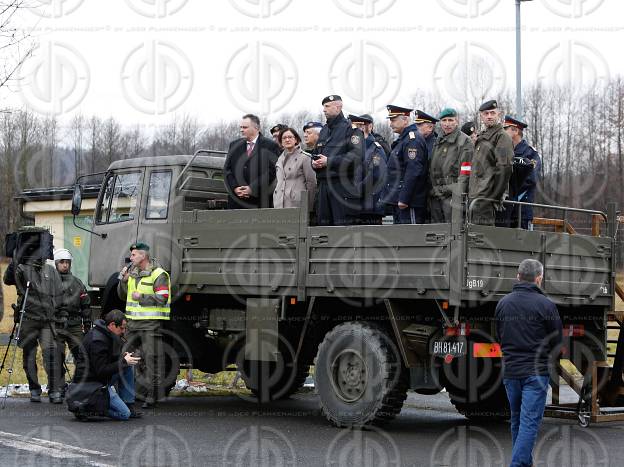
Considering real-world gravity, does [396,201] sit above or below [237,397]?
above

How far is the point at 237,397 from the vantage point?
1412cm

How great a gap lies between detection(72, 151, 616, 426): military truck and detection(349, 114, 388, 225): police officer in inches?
27.0

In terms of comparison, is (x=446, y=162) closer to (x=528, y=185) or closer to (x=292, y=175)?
(x=528, y=185)

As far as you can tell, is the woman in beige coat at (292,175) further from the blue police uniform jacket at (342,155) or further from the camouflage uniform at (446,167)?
the camouflage uniform at (446,167)

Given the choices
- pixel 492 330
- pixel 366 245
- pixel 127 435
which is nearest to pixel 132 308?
pixel 127 435

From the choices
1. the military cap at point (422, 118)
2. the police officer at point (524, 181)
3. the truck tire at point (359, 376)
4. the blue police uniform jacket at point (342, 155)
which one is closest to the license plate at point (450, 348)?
the truck tire at point (359, 376)

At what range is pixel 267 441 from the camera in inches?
384

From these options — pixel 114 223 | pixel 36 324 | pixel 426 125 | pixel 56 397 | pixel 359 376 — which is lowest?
pixel 56 397

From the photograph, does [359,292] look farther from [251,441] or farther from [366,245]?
[251,441]

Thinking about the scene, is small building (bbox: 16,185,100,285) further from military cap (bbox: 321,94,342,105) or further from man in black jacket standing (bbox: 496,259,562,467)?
man in black jacket standing (bbox: 496,259,562,467)

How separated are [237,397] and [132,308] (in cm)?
266

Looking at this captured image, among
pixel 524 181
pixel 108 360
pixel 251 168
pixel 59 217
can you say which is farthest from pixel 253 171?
pixel 59 217

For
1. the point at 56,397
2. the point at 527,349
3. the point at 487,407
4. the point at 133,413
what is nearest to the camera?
the point at 527,349

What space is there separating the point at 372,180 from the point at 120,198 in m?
3.81
